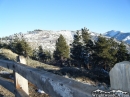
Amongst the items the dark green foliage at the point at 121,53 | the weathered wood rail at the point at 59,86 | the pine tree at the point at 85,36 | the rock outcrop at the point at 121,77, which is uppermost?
the pine tree at the point at 85,36

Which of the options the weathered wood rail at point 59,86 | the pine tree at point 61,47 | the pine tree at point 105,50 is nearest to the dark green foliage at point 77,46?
the pine tree at point 61,47

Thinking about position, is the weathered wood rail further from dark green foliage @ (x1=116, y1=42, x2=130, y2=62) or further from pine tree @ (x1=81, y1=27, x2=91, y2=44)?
pine tree @ (x1=81, y1=27, x2=91, y2=44)

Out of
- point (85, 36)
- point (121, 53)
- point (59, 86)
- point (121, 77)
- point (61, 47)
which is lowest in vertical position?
point (121, 53)

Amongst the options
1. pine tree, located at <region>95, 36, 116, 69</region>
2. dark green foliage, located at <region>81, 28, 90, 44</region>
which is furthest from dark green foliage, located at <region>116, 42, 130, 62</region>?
dark green foliage, located at <region>81, 28, 90, 44</region>

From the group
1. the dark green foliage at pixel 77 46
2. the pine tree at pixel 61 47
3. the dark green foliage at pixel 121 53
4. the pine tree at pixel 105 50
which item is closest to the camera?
the pine tree at pixel 105 50

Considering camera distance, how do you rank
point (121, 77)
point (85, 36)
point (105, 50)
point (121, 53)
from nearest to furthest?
point (121, 77)
point (105, 50)
point (121, 53)
point (85, 36)

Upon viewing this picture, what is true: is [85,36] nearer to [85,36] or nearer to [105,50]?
[85,36]

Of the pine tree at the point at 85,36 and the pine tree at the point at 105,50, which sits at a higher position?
the pine tree at the point at 85,36

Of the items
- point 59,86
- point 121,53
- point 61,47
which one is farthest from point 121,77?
point 61,47

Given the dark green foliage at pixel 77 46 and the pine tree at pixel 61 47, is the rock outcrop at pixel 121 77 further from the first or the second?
the pine tree at pixel 61 47

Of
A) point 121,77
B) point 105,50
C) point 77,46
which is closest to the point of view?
point 121,77

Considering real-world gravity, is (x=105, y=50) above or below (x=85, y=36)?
below

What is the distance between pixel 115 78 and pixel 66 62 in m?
65.9

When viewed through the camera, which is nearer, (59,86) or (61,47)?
(59,86)
